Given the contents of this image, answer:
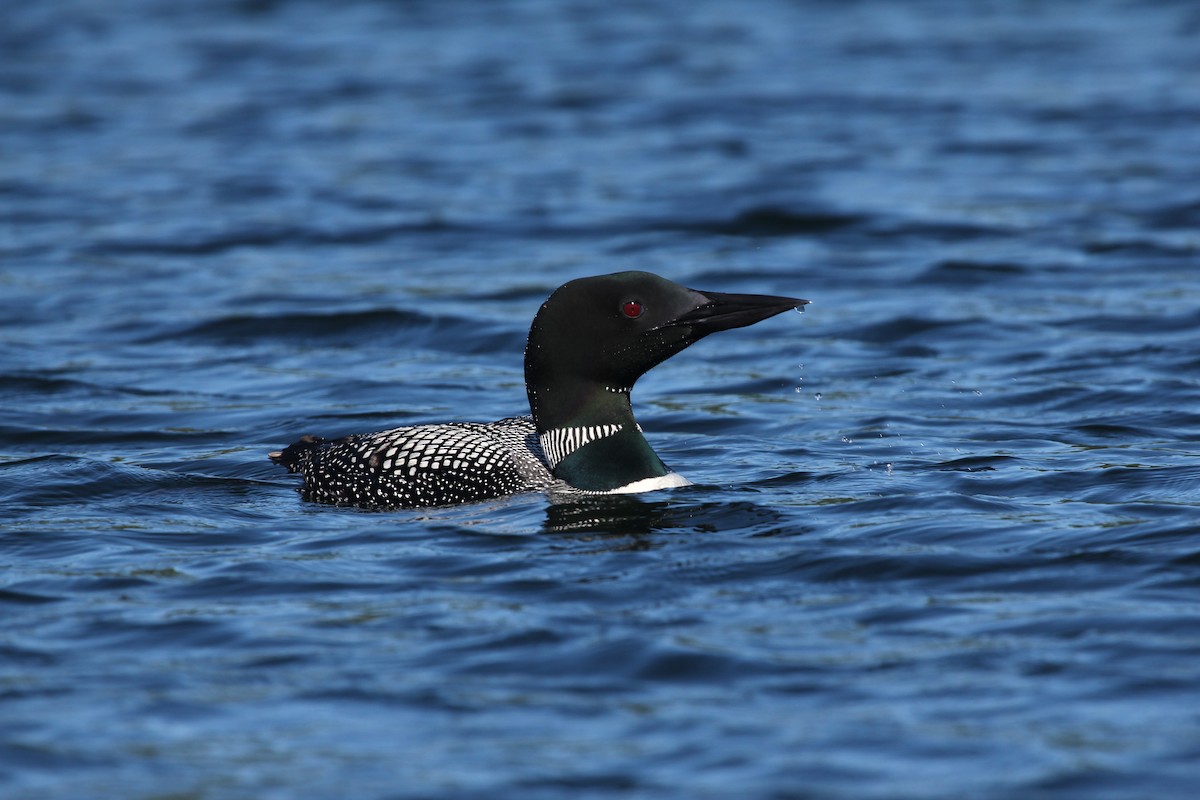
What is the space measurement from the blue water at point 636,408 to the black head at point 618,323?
0.50 meters

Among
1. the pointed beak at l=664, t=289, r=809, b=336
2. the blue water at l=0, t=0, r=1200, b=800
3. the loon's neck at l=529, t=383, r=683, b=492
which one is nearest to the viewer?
the blue water at l=0, t=0, r=1200, b=800

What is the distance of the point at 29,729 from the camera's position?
456 cm

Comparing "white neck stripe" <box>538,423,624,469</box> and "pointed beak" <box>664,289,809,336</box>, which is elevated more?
"pointed beak" <box>664,289,809,336</box>

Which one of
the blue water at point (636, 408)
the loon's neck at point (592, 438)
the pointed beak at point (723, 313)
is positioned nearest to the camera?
the blue water at point (636, 408)

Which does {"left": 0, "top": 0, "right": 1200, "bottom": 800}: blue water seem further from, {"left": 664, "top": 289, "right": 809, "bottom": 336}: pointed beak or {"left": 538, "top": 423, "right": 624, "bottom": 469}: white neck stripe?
{"left": 664, "top": 289, "right": 809, "bottom": 336}: pointed beak

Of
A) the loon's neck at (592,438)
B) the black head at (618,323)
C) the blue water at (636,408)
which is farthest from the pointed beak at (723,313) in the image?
the blue water at (636,408)

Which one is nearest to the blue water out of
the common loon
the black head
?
the common loon

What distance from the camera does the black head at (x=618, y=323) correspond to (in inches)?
255

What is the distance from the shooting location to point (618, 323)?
6.50 meters

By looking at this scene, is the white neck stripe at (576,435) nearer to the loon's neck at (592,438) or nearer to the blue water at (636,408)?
the loon's neck at (592,438)

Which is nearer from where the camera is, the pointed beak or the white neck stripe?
the pointed beak

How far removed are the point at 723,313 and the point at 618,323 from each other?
1.22ft

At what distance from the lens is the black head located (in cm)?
649

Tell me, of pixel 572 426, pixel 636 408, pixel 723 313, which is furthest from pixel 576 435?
pixel 636 408
